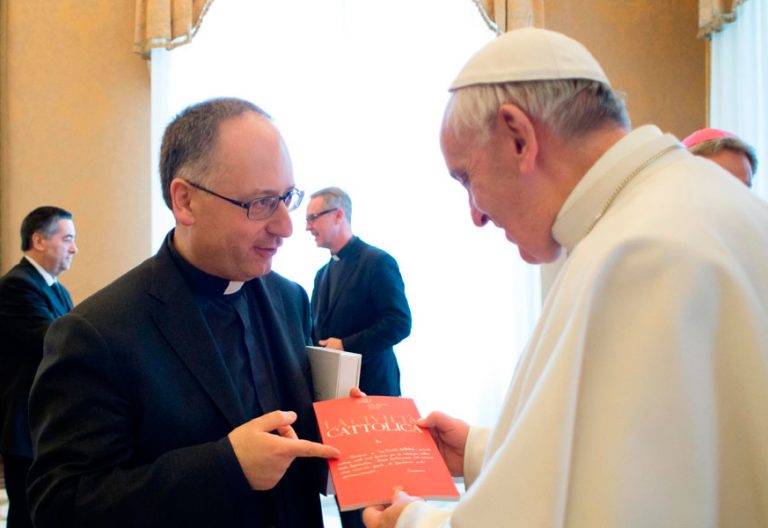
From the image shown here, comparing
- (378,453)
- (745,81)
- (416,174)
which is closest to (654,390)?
(378,453)

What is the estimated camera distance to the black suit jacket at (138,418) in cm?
156

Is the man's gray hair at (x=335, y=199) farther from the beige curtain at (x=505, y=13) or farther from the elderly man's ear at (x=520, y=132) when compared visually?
the elderly man's ear at (x=520, y=132)

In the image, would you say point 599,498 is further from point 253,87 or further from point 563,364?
point 253,87

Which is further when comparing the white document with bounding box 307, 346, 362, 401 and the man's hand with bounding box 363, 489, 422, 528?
the white document with bounding box 307, 346, 362, 401

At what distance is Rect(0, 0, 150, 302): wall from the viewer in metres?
5.93

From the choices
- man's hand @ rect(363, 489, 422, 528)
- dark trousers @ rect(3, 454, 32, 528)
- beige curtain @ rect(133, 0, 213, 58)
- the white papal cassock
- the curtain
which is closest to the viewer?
the white papal cassock

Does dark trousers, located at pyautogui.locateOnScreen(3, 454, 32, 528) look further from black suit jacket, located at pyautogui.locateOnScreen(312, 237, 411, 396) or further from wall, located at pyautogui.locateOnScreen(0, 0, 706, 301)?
wall, located at pyautogui.locateOnScreen(0, 0, 706, 301)

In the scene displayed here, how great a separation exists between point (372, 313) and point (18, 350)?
218 centimetres

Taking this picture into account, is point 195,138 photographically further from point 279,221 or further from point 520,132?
point 520,132

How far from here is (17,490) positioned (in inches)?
164

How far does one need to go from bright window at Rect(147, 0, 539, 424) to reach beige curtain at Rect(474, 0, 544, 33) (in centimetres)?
21

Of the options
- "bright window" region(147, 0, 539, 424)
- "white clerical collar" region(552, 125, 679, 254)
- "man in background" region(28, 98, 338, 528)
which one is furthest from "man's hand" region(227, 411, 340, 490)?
"bright window" region(147, 0, 539, 424)

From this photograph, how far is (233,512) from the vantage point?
163cm

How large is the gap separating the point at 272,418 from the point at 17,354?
11.0 feet
